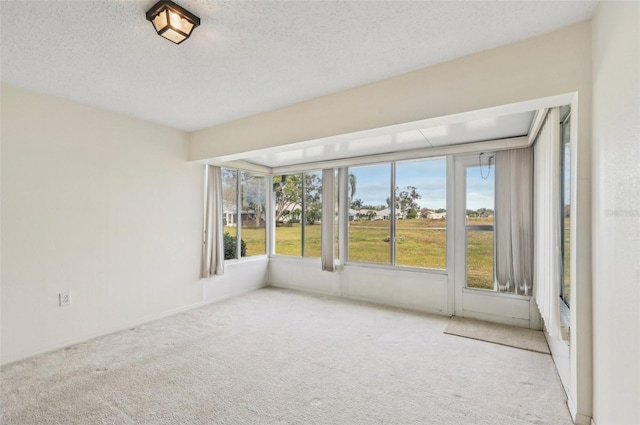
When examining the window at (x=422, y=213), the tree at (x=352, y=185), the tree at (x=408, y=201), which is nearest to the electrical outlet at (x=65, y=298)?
the tree at (x=352, y=185)

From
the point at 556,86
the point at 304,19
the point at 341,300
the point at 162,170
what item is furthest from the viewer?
the point at 341,300

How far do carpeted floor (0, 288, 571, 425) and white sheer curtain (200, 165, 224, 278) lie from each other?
1.03m

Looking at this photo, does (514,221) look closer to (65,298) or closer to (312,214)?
(312,214)

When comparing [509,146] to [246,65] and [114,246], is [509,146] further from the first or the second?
[114,246]

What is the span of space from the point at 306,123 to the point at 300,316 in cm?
248

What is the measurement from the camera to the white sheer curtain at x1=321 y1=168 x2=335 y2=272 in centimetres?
489

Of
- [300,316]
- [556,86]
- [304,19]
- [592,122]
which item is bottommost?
[300,316]

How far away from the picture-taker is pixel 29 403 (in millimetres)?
2107

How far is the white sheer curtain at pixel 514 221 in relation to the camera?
3518mm

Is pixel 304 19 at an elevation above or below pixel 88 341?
above

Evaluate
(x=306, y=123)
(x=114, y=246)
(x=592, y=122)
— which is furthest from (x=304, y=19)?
(x=114, y=246)

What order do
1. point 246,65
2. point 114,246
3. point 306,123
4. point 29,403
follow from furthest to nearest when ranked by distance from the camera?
point 114,246
point 306,123
point 246,65
point 29,403

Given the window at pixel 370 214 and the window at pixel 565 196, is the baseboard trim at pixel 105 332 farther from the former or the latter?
the window at pixel 565 196

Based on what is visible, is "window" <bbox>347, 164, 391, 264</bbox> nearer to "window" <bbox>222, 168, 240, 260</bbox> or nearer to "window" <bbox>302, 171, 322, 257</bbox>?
"window" <bbox>302, 171, 322, 257</bbox>
